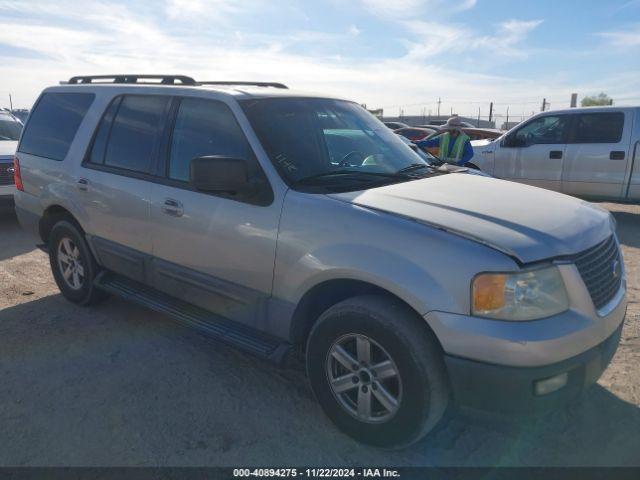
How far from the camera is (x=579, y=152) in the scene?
8844 millimetres

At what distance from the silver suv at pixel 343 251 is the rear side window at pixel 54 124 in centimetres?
8

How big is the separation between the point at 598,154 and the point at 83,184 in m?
8.12

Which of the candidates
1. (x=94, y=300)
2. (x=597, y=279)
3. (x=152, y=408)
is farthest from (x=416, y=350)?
(x=94, y=300)

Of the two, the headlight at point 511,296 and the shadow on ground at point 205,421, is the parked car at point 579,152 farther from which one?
the headlight at point 511,296

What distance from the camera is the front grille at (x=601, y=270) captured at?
245cm

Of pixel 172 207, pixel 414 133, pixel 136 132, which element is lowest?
pixel 172 207

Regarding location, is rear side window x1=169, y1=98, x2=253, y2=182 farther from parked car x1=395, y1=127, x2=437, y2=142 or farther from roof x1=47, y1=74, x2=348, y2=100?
parked car x1=395, y1=127, x2=437, y2=142

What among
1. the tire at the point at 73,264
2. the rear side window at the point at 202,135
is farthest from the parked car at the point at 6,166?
→ the rear side window at the point at 202,135

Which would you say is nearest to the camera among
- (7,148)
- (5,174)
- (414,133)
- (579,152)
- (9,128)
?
(5,174)

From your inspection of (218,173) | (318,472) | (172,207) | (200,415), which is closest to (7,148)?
(172,207)

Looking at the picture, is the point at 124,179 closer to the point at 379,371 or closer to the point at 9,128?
the point at 379,371

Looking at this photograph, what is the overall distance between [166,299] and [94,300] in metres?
1.22

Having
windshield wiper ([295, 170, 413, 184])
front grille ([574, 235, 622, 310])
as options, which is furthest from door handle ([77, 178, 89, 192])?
front grille ([574, 235, 622, 310])

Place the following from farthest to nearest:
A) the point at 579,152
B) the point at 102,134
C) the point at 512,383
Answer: the point at 579,152, the point at 102,134, the point at 512,383
